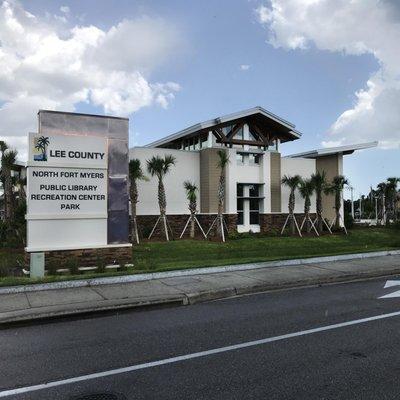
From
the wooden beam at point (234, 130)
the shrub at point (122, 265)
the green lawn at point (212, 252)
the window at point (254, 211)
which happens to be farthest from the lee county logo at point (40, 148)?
the window at point (254, 211)

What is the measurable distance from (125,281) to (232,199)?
1739 cm

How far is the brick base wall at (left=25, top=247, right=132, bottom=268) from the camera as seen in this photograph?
1284cm

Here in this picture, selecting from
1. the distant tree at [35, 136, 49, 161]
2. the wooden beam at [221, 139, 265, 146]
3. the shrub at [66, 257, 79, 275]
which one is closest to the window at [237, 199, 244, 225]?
the wooden beam at [221, 139, 265, 146]

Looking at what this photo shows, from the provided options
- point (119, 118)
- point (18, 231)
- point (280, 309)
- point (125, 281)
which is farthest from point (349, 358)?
point (18, 231)

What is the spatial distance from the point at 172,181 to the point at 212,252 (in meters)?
10.2

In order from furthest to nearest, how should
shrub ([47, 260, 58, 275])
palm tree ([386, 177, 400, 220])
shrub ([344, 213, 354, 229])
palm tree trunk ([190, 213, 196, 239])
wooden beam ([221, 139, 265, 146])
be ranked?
1. palm tree ([386, 177, 400, 220])
2. shrub ([344, 213, 354, 229])
3. wooden beam ([221, 139, 265, 146])
4. palm tree trunk ([190, 213, 196, 239])
5. shrub ([47, 260, 58, 275])

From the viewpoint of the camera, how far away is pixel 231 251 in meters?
18.6

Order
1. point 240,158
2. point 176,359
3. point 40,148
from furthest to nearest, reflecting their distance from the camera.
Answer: point 240,158
point 40,148
point 176,359

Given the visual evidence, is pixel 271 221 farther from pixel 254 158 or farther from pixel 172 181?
pixel 172 181

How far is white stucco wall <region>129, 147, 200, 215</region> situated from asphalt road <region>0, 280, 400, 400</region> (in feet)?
58.1

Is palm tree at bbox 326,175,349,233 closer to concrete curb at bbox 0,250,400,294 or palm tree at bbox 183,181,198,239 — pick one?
palm tree at bbox 183,181,198,239

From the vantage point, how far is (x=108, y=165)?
1372 cm

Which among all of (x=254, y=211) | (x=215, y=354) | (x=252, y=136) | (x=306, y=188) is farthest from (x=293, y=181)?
(x=215, y=354)

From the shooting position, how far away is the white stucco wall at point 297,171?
31.1m
